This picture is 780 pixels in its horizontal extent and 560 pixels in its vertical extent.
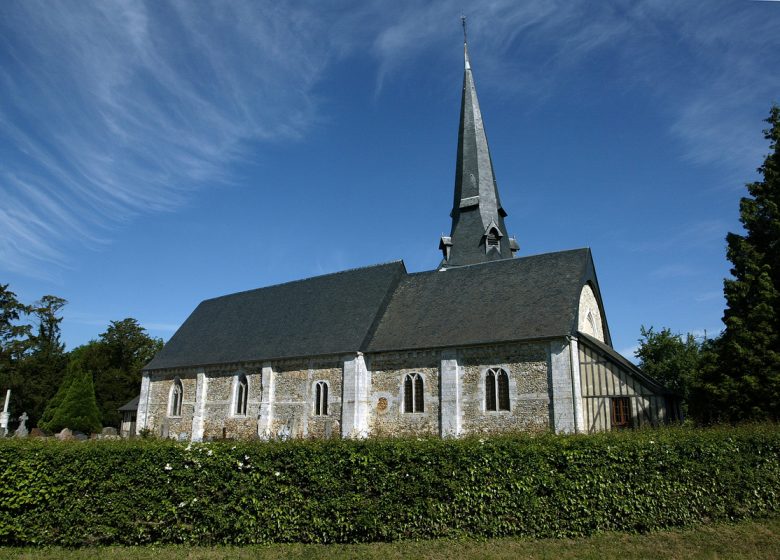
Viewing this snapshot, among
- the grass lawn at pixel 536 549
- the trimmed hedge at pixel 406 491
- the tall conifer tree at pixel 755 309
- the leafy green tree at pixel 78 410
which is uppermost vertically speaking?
the tall conifer tree at pixel 755 309

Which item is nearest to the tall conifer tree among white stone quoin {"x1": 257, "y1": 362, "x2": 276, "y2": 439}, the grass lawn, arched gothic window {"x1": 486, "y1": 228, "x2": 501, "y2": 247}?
the grass lawn

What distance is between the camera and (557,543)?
323 inches

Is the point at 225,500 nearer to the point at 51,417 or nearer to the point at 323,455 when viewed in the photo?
the point at 323,455

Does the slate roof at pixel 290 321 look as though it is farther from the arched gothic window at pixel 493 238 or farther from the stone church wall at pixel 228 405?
the arched gothic window at pixel 493 238

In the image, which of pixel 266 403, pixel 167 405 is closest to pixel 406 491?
pixel 266 403

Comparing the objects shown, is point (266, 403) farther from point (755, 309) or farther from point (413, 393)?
point (755, 309)

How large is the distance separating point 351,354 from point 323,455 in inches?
495

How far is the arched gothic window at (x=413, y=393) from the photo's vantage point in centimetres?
2003

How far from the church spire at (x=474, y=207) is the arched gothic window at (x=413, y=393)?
26.7 ft

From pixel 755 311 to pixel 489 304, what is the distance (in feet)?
28.2

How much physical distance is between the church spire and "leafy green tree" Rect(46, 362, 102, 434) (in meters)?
21.6

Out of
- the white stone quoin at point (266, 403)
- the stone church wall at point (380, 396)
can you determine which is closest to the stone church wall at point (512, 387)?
the stone church wall at point (380, 396)

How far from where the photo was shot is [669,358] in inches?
1282

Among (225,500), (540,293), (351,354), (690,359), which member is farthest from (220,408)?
(690,359)
